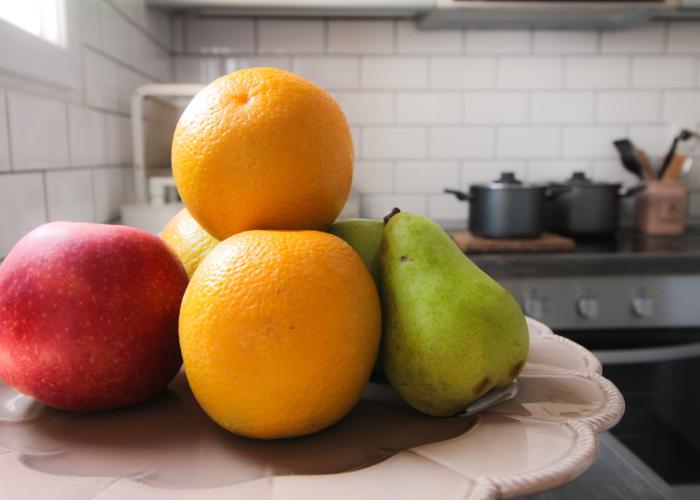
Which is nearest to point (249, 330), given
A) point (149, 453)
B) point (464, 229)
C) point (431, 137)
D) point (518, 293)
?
point (149, 453)

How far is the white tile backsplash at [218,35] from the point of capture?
161 centimetres

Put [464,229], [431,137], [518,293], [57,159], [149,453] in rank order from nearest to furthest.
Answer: [149,453] → [57,159] → [518,293] → [464,229] → [431,137]

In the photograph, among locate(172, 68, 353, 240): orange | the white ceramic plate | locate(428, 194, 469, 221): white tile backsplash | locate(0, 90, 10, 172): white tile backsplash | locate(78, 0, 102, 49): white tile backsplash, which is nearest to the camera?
the white ceramic plate

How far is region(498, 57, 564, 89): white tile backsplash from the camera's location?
1661 millimetres

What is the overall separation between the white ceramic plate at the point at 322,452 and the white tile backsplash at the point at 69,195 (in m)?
0.50

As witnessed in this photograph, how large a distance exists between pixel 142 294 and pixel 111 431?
82 millimetres

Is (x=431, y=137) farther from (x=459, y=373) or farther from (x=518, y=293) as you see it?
(x=459, y=373)

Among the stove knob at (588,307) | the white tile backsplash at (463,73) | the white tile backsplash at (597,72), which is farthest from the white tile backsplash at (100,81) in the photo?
the white tile backsplash at (597,72)

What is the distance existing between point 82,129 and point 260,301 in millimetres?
774

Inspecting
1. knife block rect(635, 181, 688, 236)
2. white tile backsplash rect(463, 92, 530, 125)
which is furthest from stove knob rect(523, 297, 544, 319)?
white tile backsplash rect(463, 92, 530, 125)

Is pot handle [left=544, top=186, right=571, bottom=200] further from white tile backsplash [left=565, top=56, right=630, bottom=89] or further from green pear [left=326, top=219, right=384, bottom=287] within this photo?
green pear [left=326, top=219, right=384, bottom=287]

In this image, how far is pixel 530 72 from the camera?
1.67m

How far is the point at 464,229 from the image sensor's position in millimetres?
1577

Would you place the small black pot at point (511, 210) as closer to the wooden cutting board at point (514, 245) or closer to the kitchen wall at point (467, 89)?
the wooden cutting board at point (514, 245)
